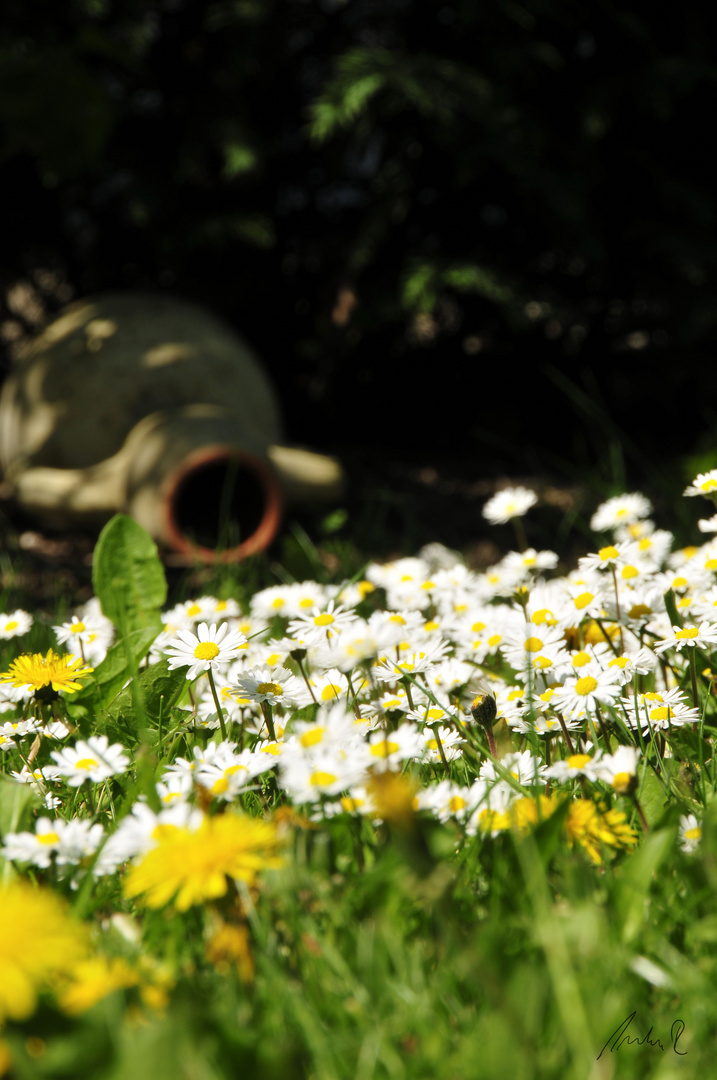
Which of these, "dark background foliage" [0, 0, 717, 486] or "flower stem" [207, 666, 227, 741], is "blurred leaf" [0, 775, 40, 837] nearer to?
"flower stem" [207, 666, 227, 741]

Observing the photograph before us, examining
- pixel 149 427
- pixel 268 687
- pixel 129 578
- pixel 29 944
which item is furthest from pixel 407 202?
pixel 29 944

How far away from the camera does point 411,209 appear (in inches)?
173

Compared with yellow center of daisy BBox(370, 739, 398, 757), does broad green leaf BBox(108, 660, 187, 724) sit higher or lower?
lower

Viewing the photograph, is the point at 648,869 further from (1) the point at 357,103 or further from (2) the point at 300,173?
(2) the point at 300,173

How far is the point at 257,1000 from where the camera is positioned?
74 centimetres

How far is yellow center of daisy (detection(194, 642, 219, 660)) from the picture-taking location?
1187 millimetres

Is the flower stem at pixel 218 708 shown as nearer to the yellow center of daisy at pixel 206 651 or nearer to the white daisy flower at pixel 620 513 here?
the yellow center of daisy at pixel 206 651

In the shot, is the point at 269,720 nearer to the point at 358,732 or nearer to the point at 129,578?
the point at 358,732

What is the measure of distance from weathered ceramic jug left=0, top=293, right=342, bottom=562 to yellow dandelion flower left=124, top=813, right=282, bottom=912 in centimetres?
240

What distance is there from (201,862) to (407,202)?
159 inches

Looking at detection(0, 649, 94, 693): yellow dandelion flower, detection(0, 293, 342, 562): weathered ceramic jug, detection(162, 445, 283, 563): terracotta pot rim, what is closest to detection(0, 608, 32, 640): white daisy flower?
detection(0, 649, 94, 693): yellow dandelion flower

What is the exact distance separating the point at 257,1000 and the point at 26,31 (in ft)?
13.5
